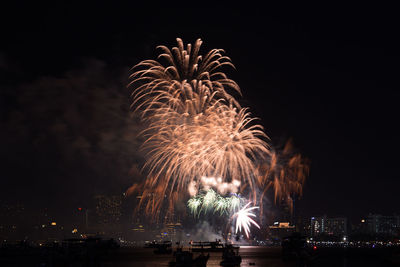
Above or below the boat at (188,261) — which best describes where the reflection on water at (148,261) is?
below

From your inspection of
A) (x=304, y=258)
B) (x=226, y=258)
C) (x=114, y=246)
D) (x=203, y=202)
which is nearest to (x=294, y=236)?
(x=304, y=258)

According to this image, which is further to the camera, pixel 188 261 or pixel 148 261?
pixel 148 261

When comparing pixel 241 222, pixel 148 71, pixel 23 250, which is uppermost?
pixel 148 71

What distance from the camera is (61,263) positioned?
91375 millimetres

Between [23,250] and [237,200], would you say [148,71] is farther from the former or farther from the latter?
[23,250]

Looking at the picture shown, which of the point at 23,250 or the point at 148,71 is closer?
the point at 148,71

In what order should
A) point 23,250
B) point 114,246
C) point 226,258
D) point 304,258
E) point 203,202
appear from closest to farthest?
1. point 226,258
2. point 304,258
3. point 203,202
4. point 23,250
5. point 114,246

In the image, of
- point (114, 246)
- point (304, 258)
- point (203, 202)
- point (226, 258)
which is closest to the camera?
point (226, 258)

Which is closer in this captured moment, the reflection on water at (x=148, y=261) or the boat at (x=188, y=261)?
the boat at (x=188, y=261)

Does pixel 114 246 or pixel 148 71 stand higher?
pixel 148 71

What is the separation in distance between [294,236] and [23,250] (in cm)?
8263

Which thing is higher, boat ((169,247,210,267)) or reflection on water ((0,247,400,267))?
boat ((169,247,210,267))

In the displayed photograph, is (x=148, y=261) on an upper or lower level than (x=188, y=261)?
lower

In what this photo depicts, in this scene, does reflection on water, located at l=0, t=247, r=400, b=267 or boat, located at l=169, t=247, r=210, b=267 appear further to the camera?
reflection on water, located at l=0, t=247, r=400, b=267
